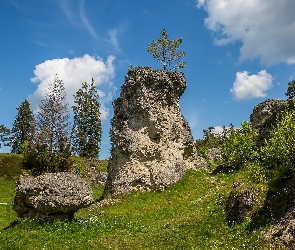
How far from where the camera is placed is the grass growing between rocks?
16328 mm

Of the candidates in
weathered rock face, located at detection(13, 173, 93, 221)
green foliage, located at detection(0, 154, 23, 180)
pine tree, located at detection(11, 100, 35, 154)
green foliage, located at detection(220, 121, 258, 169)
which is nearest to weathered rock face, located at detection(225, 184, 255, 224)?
weathered rock face, located at detection(13, 173, 93, 221)

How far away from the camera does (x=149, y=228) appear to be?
2102 centimetres

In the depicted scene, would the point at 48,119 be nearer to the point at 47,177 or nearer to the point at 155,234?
the point at 47,177

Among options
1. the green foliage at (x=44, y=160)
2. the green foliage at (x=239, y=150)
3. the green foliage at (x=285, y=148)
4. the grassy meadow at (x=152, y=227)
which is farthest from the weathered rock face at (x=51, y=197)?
the green foliage at (x=44, y=160)

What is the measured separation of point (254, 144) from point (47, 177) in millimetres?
19696

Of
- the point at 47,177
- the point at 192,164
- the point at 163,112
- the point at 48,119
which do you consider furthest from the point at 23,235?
the point at 48,119

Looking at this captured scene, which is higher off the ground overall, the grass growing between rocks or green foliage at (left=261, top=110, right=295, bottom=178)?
green foliage at (left=261, top=110, right=295, bottom=178)

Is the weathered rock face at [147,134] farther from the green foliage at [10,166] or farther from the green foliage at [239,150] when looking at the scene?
the green foliage at [10,166]

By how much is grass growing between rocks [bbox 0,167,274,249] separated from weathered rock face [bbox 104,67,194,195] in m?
2.00

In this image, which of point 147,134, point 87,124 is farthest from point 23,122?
point 147,134

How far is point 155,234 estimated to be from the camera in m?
19.0

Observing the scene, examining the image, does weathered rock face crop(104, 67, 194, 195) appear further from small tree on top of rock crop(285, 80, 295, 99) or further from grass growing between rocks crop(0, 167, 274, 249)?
small tree on top of rock crop(285, 80, 295, 99)

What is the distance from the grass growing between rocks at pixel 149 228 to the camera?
53.6 ft

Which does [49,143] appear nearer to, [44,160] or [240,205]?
[44,160]
